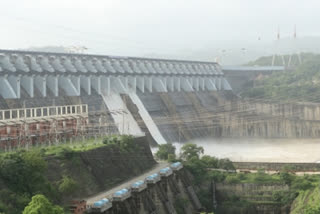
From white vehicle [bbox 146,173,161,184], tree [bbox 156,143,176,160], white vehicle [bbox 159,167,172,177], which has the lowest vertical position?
white vehicle [bbox 146,173,161,184]

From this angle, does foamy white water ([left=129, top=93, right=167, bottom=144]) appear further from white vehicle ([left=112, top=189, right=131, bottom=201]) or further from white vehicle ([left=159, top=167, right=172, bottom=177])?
white vehicle ([left=112, top=189, right=131, bottom=201])

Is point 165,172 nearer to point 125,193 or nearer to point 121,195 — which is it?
point 125,193

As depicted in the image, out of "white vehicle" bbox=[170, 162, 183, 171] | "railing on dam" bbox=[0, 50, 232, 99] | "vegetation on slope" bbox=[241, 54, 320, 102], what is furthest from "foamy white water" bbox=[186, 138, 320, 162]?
"vegetation on slope" bbox=[241, 54, 320, 102]

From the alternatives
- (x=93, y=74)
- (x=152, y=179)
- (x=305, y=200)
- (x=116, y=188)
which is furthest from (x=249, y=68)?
(x=116, y=188)

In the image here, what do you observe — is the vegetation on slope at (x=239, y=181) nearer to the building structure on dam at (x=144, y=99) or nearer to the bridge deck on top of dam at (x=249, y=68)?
the building structure on dam at (x=144, y=99)

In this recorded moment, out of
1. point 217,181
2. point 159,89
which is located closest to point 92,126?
point 217,181


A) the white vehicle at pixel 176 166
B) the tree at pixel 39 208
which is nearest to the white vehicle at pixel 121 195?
the tree at pixel 39 208
